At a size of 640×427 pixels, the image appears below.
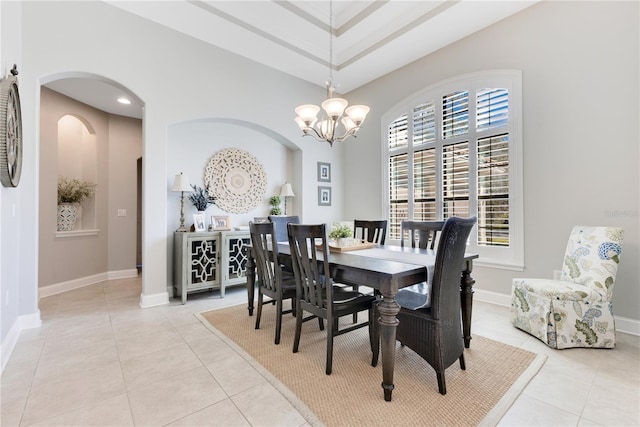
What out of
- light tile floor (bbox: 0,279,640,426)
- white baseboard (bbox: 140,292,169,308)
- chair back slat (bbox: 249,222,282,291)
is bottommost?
light tile floor (bbox: 0,279,640,426)

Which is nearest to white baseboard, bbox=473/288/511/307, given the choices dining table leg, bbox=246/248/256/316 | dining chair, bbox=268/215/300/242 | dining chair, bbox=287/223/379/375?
dining chair, bbox=287/223/379/375

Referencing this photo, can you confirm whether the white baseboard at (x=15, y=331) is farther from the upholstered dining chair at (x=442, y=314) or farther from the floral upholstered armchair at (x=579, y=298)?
the floral upholstered armchair at (x=579, y=298)

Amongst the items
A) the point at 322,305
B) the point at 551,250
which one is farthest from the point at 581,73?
the point at 322,305

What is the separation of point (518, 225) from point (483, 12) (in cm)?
250

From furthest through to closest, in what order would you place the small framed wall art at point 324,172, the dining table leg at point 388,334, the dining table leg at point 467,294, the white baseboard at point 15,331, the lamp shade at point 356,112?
the small framed wall art at point 324,172 < the lamp shade at point 356,112 < the dining table leg at point 467,294 < the white baseboard at point 15,331 < the dining table leg at point 388,334

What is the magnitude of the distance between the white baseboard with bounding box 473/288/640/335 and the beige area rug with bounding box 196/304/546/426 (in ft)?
3.28

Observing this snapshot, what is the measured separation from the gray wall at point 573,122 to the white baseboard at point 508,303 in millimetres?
53

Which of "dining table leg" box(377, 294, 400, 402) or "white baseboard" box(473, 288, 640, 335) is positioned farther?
"white baseboard" box(473, 288, 640, 335)

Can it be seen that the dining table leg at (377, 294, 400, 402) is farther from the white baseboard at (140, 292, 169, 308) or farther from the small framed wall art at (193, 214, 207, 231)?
the small framed wall art at (193, 214, 207, 231)

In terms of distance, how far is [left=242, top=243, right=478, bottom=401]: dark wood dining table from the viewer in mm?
1757

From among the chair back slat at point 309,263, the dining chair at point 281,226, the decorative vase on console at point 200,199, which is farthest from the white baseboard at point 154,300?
the chair back slat at point 309,263

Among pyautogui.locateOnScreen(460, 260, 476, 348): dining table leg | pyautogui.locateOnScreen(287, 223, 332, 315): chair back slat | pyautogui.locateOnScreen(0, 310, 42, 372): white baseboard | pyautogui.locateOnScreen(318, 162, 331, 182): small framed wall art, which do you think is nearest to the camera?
pyautogui.locateOnScreen(287, 223, 332, 315): chair back slat

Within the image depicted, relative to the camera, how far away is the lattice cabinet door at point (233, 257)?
156 inches

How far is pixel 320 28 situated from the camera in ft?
13.1
